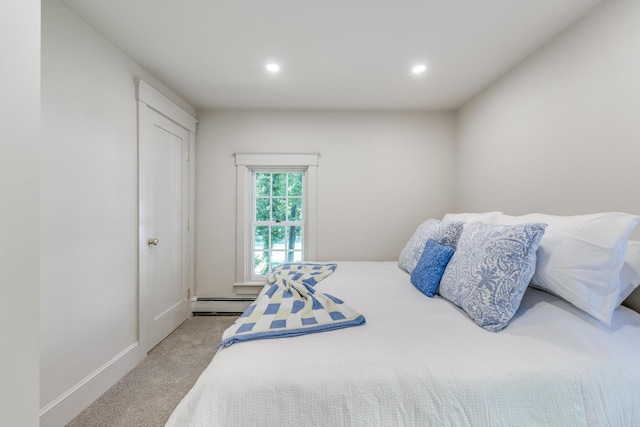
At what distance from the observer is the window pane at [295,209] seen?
3.26 m

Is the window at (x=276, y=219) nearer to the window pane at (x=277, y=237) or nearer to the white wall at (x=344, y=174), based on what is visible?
the window pane at (x=277, y=237)

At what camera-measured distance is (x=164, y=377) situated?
6.45 feet

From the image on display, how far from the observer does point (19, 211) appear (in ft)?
2.20

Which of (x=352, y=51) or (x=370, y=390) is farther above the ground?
(x=352, y=51)

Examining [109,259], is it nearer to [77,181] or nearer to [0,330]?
[77,181]

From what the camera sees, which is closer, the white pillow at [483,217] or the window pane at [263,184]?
the white pillow at [483,217]

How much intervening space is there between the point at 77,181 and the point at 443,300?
2.32 metres

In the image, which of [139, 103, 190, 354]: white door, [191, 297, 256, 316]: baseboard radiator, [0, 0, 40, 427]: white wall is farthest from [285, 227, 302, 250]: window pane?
[0, 0, 40, 427]: white wall

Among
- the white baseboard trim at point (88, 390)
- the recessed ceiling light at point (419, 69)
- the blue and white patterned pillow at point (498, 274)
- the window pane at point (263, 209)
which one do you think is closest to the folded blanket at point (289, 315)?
the blue and white patterned pillow at point (498, 274)

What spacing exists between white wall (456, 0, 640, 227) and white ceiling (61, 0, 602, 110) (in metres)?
0.17

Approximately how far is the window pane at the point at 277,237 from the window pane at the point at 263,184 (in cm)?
45

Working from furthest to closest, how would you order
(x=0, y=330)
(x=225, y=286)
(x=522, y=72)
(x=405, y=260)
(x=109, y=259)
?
(x=225, y=286) < (x=405, y=260) < (x=522, y=72) < (x=109, y=259) < (x=0, y=330)

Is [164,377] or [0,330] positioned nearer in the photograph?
[0,330]

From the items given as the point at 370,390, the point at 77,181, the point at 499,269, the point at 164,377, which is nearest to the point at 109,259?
Answer: the point at 77,181
